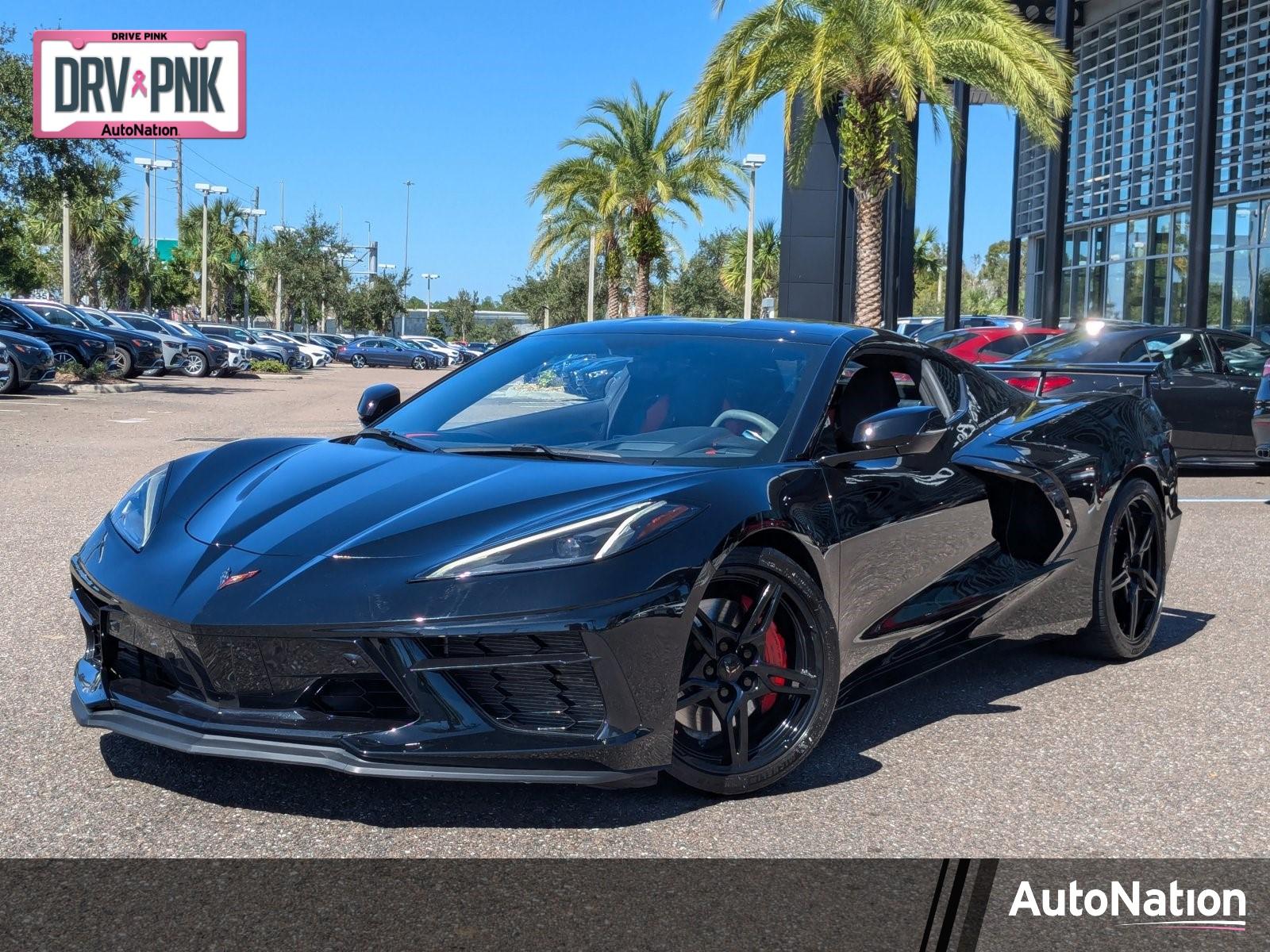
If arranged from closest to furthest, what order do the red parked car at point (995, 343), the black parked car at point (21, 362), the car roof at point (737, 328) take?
the car roof at point (737, 328) < the red parked car at point (995, 343) < the black parked car at point (21, 362)

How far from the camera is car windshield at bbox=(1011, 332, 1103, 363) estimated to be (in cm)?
1294

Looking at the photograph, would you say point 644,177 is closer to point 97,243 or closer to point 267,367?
point 267,367

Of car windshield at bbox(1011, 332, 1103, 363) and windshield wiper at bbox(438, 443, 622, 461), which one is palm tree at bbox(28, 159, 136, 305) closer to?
car windshield at bbox(1011, 332, 1103, 363)

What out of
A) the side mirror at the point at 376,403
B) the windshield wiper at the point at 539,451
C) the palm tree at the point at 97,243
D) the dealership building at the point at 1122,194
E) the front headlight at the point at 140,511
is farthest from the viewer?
the palm tree at the point at 97,243

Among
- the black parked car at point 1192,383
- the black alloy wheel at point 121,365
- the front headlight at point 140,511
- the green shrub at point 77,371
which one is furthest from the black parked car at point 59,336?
the front headlight at point 140,511

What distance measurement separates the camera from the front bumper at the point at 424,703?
10.7ft

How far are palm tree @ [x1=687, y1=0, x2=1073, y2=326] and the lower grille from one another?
19608mm

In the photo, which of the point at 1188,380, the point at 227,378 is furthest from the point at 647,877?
the point at 227,378

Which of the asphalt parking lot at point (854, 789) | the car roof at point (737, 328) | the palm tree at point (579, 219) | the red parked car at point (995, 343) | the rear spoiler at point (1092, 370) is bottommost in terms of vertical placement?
the asphalt parking lot at point (854, 789)

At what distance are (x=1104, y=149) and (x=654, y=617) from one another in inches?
1693

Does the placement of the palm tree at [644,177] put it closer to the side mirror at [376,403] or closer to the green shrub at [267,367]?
the green shrub at [267,367]

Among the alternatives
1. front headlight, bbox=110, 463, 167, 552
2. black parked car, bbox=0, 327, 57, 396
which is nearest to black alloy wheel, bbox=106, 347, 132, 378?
black parked car, bbox=0, 327, 57, 396

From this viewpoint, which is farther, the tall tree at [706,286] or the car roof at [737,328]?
the tall tree at [706,286]

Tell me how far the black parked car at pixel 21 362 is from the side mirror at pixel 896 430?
2171 centimetres
